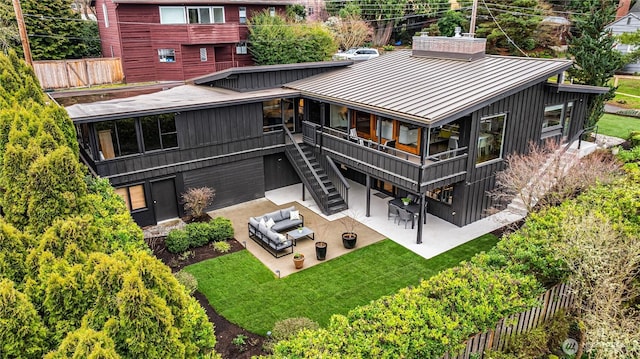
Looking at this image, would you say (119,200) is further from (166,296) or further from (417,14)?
(417,14)

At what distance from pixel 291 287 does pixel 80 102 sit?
12.8 metres

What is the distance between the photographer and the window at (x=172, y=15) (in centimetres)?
3281

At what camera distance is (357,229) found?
17766mm

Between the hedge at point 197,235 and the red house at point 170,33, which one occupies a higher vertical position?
the red house at point 170,33

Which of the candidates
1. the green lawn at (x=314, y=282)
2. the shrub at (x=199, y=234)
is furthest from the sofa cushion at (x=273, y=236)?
the shrub at (x=199, y=234)

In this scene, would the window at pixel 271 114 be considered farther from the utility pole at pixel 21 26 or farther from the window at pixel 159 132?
the utility pole at pixel 21 26

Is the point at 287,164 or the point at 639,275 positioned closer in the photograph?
the point at 639,275

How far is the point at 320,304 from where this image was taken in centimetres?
1309

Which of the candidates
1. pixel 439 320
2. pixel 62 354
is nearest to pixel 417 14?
pixel 439 320

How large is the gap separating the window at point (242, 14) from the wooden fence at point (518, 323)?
32439mm

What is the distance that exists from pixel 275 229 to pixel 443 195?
7.05 m

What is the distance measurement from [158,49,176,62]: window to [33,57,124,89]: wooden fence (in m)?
3.03

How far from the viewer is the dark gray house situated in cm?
1659

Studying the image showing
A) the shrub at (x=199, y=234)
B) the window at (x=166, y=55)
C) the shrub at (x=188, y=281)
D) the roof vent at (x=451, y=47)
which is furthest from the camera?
the window at (x=166, y=55)
